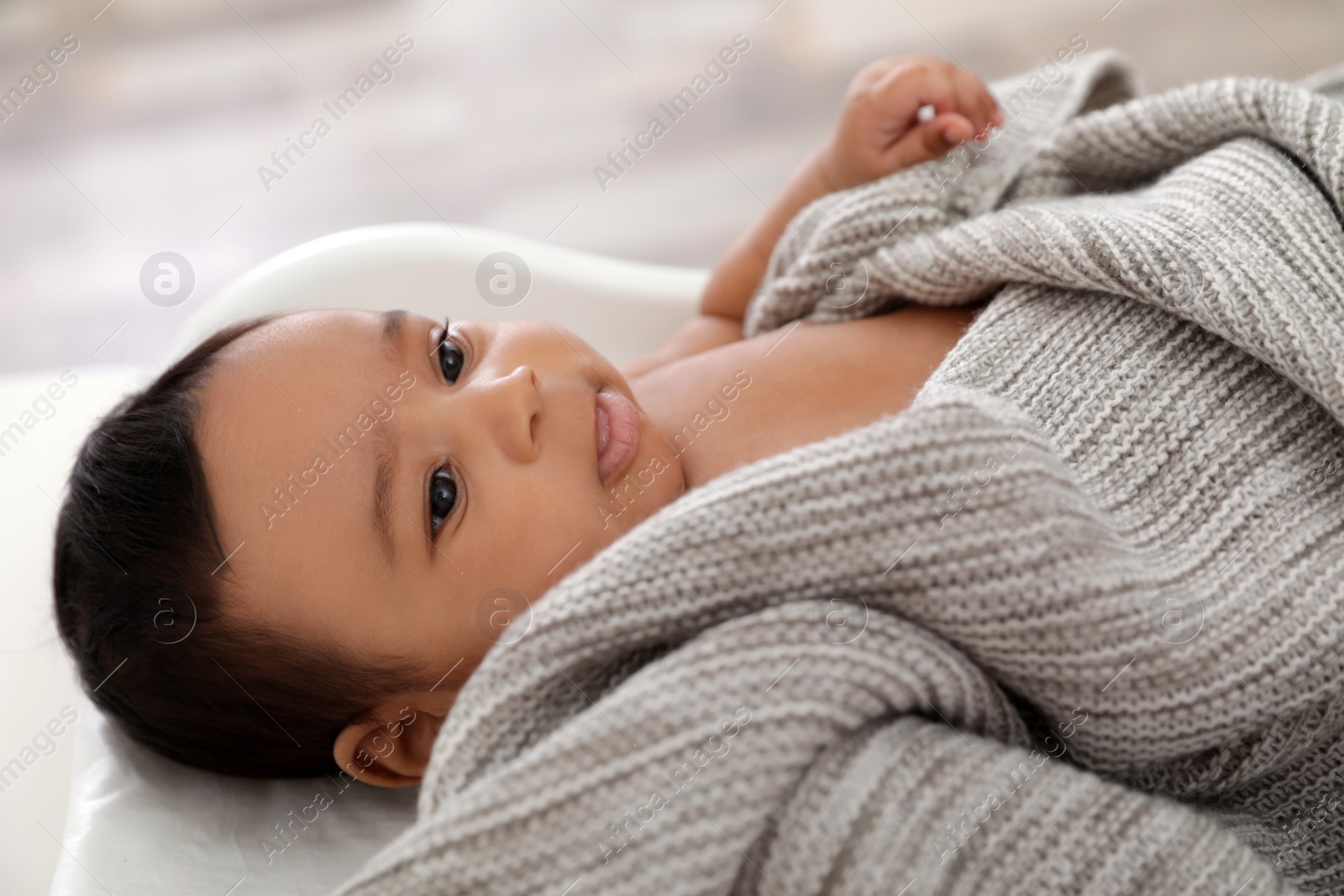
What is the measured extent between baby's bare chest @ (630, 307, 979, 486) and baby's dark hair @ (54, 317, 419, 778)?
293mm

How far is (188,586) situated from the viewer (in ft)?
2.32

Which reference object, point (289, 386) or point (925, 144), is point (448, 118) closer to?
point (925, 144)

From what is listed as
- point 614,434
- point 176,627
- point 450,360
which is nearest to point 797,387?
point 614,434

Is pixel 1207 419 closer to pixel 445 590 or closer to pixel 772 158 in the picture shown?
pixel 445 590

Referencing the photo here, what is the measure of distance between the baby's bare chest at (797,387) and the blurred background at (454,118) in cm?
79

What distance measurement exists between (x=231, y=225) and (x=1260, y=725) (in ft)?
5.50

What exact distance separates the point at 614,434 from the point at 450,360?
144 mm

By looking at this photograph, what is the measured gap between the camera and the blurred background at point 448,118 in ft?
5.63

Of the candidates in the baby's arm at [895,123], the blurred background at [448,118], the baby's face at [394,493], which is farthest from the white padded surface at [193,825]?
the blurred background at [448,118]

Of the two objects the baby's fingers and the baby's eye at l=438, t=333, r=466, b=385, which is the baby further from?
the baby's fingers

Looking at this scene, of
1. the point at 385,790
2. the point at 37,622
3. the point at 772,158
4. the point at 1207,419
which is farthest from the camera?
the point at 772,158

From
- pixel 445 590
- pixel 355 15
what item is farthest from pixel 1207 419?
pixel 355 15

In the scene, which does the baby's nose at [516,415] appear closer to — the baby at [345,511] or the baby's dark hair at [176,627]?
the baby at [345,511]

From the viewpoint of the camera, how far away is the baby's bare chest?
804 mm
